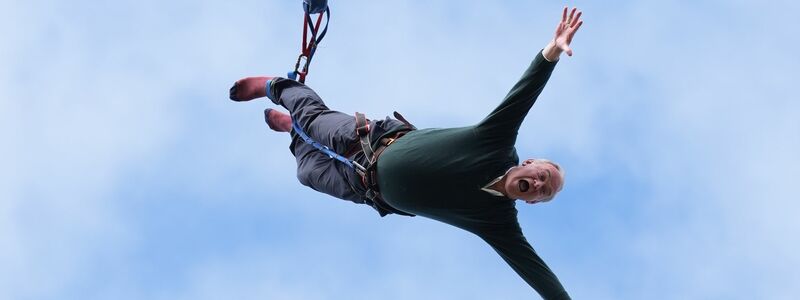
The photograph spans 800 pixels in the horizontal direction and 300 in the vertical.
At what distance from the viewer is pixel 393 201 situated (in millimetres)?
8594

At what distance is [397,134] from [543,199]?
1555 millimetres

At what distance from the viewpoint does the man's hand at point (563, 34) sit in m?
7.61

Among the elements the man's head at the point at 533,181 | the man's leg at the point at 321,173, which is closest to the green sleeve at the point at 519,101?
the man's head at the point at 533,181

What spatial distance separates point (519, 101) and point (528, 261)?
1.78 m

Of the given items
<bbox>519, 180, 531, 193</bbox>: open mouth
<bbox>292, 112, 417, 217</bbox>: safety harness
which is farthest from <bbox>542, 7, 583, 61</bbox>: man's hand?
<bbox>292, 112, 417, 217</bbox>: safety harness

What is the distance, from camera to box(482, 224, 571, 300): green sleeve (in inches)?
345

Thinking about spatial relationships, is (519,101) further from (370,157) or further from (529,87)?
(370,157)

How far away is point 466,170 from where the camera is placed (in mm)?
8164

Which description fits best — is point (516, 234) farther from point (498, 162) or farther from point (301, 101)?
point (301, 101)

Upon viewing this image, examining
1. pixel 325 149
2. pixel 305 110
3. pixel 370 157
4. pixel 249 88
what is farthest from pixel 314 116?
pixel 249 88

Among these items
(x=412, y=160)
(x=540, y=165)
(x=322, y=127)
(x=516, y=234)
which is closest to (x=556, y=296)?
(x=516, y=234)

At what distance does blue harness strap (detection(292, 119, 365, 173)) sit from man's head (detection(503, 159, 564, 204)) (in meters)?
1.43

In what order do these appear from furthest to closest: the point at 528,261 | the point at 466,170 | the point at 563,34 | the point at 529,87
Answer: the point at 528,261
the point at 466,170
the point at 529,87
the point at 563,34

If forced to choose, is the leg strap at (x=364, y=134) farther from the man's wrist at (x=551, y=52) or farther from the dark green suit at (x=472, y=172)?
the man's wrist at (x=551, y=52)
